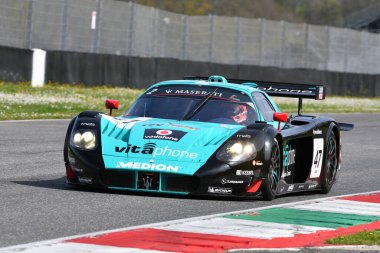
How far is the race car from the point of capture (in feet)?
31.5

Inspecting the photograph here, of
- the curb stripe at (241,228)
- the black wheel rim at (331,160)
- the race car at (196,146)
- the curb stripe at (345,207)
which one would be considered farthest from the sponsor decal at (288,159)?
the curb stripe at (241,228)

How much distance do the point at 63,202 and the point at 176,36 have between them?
28949 millimetres

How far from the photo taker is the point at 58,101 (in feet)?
89.7

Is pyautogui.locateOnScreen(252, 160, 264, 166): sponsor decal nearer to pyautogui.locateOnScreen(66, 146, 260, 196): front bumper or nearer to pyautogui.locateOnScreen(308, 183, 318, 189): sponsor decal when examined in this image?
pyautogui.locateOnScreen(66, 146, 260, 196): front bumper

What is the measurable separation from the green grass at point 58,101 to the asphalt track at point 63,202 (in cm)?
854

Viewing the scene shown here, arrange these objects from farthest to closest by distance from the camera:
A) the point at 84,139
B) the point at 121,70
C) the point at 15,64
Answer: the point at 121,70 < the point at 15,64 < the point at 84,139

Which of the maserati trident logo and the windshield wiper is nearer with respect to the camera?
the maserati trident logo

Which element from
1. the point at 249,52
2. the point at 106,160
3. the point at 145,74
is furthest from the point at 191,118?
the point at 249,52

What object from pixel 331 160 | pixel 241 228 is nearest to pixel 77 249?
pixel 241 228

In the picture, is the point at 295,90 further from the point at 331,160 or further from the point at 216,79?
the point at 216,79

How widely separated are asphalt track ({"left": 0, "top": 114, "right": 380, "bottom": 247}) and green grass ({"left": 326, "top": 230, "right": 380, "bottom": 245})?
155 cm

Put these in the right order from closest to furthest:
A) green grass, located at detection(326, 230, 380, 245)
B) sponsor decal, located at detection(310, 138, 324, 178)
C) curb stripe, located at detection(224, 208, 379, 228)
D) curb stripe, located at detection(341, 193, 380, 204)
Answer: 1. green grass, located at detection(326, 230, 380, 245)
2. curb stripe, located at detection(224, 208, 379, 228)
3. curb stripe, located at detection(341, 193, 380, 204)
4. sponsor decal, located at detection(310, 138, 324, 178)

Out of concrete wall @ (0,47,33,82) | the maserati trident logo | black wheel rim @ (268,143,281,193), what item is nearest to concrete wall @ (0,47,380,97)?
concrete wall @ (0,47,33,82)

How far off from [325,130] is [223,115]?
4.71ft
